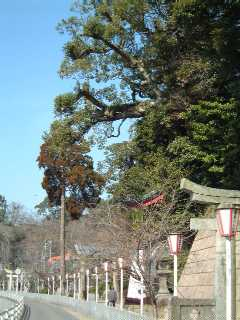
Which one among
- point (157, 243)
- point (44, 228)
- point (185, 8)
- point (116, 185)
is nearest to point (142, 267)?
point (157, 243)

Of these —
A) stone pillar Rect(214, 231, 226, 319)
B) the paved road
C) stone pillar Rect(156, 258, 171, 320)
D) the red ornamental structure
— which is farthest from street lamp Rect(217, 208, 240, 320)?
the paved road

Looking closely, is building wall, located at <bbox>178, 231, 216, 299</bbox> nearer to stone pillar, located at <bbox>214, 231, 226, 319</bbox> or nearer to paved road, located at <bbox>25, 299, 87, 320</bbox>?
stone pillar, located at <bbox>214, 231, 226, 319</bbox>

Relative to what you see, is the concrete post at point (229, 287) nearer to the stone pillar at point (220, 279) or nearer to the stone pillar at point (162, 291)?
the stone pillar at point (220, 279)

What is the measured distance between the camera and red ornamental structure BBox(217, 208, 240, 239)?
11.7 m

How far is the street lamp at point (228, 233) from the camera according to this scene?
11359mm

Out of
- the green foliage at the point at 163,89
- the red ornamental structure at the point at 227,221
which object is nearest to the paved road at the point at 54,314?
the green foliage at the point at 163,89

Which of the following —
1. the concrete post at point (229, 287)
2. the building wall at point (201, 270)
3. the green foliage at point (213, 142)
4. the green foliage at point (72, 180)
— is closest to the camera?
the concrete post at point (229, 287)

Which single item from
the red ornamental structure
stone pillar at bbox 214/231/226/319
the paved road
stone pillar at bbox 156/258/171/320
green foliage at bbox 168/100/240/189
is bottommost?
the paved road

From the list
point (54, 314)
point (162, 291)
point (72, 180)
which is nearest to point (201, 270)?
point (162, 291)

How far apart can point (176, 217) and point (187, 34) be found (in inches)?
326

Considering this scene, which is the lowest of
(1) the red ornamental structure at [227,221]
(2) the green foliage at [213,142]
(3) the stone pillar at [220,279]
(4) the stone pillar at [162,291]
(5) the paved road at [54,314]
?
(5) the paved road at [54,314]

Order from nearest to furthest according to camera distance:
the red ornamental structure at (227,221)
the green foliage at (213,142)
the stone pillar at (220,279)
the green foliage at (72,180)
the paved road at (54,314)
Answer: the red ornamental structure at (227,221)
the stone pillar at (220,279)
the green foliage at (213,142)
the paved road at (54,314)
the green foliage at (72,180)

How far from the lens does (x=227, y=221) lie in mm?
11859

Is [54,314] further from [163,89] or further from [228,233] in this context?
[228,233]
